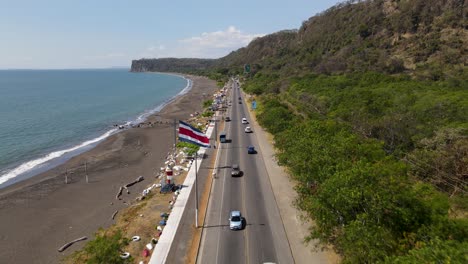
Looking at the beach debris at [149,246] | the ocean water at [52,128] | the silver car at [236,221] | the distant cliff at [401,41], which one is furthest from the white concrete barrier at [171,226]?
the distant cliff at [401,41]

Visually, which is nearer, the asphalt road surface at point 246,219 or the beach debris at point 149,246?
the asphalt road surface at point 246,219

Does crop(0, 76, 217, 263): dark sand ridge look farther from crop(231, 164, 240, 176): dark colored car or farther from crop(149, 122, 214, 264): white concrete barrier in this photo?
crop(231, 164, 240, 176): dark colored car

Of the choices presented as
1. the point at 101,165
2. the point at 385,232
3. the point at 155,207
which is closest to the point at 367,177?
the point at 385,232

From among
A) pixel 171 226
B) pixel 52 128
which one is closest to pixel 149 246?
pixel 171 226

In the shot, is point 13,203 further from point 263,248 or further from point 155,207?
point 263,248

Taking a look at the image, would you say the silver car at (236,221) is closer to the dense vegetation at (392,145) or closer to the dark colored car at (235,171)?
the dense vegetation at (392,145)

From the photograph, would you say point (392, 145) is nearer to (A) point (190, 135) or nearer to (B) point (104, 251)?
(A) point (190, 135)

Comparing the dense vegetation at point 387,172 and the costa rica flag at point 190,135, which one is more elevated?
the costa rica flag at point 190,135
